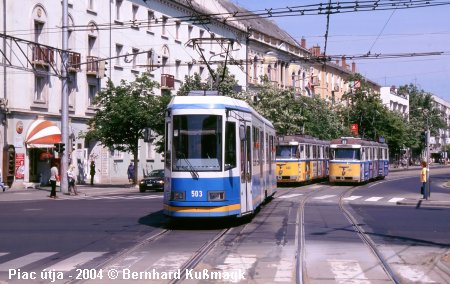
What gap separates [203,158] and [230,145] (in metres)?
0.80

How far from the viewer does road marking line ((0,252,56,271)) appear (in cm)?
1186

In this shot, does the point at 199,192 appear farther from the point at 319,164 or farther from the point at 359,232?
the point at 319,164

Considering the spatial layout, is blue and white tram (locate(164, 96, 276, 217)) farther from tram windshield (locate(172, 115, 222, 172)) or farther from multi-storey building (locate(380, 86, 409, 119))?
multi-storey building (locate(380, 86, 409, 119))

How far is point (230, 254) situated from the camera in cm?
1327

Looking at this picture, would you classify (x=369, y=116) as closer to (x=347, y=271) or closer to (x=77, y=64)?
(x=77, y=64)

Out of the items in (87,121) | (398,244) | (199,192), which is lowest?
(398,244)

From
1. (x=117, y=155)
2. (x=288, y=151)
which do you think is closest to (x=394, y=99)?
(x=117, y=155)

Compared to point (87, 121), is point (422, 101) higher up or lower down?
higher up

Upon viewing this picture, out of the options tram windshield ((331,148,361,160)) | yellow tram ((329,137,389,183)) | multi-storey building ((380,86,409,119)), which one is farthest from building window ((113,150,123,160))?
multi-storey building ((380,86,409,119))

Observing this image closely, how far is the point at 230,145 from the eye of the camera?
17.5 m

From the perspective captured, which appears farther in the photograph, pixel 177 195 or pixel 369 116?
pixel 369 116

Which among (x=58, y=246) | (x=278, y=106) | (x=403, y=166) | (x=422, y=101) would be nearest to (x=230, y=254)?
(x=58, y=246)

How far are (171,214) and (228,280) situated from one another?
7.09m

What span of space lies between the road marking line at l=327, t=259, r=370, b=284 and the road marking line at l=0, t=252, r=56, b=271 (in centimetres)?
537
